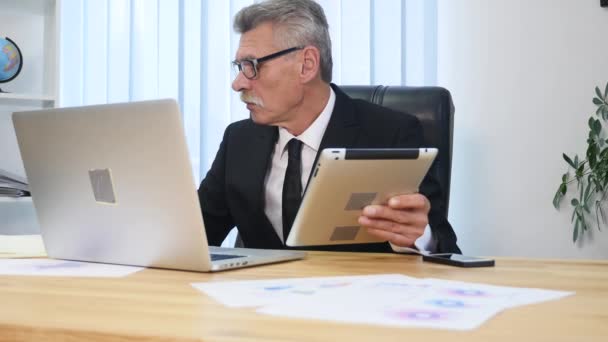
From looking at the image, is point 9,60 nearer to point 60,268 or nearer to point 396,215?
point 60,268

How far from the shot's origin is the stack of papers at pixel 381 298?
2.33ft

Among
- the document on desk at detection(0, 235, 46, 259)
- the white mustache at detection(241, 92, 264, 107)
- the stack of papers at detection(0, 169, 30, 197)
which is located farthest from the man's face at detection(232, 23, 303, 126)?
the stack of papers at detection(0, 169, 30, 197)

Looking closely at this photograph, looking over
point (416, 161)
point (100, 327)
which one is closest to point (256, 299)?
point (100, 327)

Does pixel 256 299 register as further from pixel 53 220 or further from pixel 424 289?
pixel 53 220

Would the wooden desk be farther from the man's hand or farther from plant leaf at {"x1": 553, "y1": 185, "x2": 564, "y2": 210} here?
plant leaf at {"x1": 553, "y1": 185, "x2": 564, "y2": 210}

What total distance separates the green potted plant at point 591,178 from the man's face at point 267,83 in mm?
1040

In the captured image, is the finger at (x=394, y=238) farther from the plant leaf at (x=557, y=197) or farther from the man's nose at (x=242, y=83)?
the plant leaf at (x=557, y=197)

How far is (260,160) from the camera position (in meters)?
1.81

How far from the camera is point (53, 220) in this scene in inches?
49.5

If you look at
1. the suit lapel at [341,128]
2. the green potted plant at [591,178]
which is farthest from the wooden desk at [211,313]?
the green potted plant at [591,178]

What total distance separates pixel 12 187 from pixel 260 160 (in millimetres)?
1044

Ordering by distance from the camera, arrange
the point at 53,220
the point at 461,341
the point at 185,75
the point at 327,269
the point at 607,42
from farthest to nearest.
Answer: the point at 185,75 < the point at 607,42 < the point at 53,220 < the point at 327,269 < the point at 461,341

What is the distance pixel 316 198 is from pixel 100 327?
0.57 metres

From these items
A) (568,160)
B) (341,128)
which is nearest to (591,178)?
(568,160)
